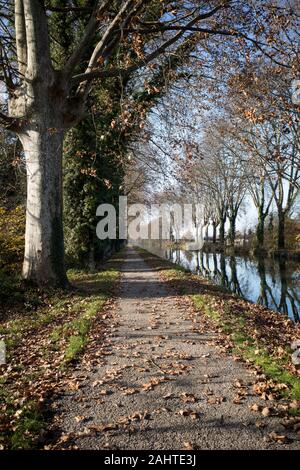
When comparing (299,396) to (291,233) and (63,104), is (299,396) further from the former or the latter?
(291,233)

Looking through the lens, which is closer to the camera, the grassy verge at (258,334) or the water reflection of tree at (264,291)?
the grassy verge at (258,334)

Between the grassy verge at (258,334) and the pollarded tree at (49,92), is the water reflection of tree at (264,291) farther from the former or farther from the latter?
the pollarded tree at (49,92)

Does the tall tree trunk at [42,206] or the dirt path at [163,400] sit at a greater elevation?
the tall tree trunk at [42,206]

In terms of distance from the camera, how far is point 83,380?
493 cm

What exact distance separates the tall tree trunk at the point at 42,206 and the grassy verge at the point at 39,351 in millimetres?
725

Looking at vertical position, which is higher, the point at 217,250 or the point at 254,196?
the point at 254,196

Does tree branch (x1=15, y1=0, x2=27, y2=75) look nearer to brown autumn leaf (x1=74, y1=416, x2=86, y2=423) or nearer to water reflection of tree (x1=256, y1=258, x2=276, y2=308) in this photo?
brown autumn leaf (x1=74, y1=416, x2=86, y2=423)

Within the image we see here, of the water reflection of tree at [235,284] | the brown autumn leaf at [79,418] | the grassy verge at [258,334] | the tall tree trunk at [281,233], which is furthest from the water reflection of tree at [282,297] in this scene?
the tall tree trunk at [281,233]

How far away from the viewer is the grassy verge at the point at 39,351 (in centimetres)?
386

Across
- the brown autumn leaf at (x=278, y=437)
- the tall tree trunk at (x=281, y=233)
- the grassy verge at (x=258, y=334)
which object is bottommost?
the brown autumn leaf at (x=278, y=437)

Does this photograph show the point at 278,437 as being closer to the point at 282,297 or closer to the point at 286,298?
the point at 286,298

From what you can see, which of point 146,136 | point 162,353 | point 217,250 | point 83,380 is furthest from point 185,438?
point 217,250
